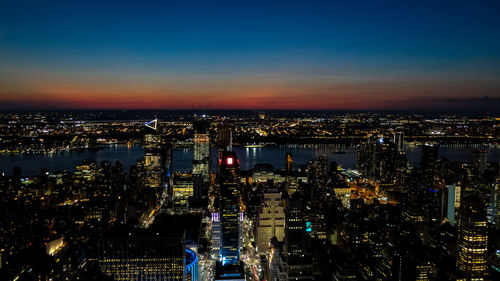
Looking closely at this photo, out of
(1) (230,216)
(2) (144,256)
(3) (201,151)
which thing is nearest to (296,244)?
(1) (230,216)

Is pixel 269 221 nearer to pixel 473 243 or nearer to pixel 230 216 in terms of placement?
pixel 230 216

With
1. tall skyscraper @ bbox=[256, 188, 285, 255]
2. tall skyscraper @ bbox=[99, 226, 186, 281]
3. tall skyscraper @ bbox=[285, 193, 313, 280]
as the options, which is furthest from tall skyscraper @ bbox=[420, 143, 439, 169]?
tall skyscraper @ bbox=[99, 226, 186, 281]

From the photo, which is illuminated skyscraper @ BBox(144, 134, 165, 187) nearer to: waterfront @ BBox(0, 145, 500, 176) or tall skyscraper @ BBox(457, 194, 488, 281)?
waterfront @ BBox(0, 145, 500, 176)

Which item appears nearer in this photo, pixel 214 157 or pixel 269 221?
pixel 269 221

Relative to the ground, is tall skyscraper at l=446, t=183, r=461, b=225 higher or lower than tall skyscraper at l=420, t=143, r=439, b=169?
lower

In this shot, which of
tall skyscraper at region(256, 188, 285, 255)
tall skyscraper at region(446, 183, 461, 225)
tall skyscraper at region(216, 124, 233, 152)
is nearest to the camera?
tall skyscraper at region(256, 188, 285, 255)

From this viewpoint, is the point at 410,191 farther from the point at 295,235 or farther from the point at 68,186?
the point at 68,186

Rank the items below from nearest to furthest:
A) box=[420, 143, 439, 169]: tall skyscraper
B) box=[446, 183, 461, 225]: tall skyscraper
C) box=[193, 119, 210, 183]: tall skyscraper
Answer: box=[446, 183, 461, 225]: tall skyscraper
box=[420, 143, 439, 169]: tall skyscraper
box=[193, 119, 210, 183]: tall skyscraper
